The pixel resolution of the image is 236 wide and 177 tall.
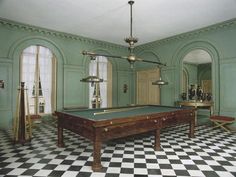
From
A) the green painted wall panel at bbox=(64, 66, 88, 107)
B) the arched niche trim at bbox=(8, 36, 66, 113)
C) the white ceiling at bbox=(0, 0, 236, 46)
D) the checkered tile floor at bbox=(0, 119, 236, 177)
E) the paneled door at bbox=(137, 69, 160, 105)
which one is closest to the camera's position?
the checkered tile floor at bbox=(0, 119, 236, 177)

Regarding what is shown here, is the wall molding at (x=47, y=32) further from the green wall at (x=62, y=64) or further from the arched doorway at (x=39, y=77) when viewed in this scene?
the arched doorway at (x=39, y=77)

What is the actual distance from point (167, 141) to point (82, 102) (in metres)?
4.23

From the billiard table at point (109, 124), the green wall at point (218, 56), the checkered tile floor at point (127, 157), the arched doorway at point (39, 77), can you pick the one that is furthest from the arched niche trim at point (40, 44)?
the green wall at point (218, 56)

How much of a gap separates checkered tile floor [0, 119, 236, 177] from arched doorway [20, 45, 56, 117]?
1966 mm

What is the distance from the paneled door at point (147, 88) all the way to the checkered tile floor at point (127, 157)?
11.9ft

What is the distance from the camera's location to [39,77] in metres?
6.87

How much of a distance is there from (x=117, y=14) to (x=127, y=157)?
13.5 ft

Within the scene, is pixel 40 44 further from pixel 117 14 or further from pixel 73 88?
pixel 117 14

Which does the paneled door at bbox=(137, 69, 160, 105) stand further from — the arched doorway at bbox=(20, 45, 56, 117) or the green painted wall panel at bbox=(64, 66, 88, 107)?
the arched doorway at bbox=(20, 45, 56, 117)

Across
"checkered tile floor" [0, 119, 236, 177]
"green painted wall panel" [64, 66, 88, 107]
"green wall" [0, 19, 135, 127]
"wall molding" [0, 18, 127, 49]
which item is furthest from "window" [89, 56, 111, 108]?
"checkered tile floor" [0, 119, 236, 177]

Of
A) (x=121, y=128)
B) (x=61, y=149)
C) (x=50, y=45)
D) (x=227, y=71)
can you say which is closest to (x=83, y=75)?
(x=50, y=45)

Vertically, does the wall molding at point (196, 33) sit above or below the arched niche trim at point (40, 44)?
above

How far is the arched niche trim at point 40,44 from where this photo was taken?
242 inches

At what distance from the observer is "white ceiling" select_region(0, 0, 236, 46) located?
474 centimetres
